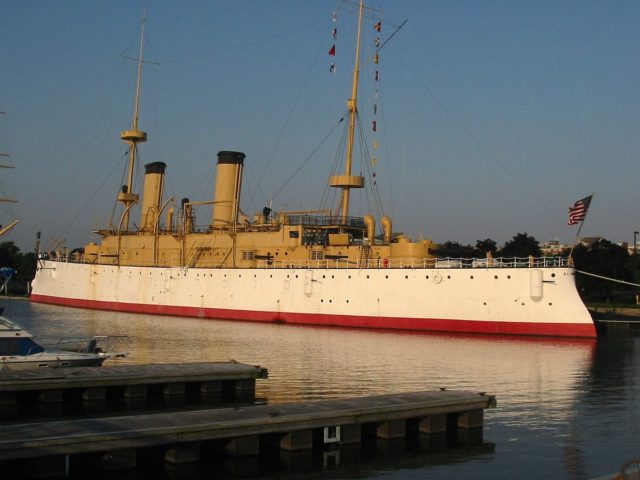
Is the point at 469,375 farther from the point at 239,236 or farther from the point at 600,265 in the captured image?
the point at 600,265

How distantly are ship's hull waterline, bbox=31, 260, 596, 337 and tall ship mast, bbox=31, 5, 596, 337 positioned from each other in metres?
0.06

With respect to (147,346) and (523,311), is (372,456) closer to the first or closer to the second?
(147,346)

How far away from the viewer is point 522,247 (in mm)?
88562

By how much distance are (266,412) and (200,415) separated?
127cm

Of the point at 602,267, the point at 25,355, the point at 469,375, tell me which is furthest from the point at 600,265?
the point at 25,355

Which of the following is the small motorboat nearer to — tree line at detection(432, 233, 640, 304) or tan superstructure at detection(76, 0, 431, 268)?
tan superstructure at detection(76, 0, 431, 268)

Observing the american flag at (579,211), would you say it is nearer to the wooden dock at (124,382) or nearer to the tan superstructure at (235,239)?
the tan superstructure at (235,239)

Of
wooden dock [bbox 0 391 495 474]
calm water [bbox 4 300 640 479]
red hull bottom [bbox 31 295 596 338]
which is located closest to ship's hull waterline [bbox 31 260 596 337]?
red hull bottom [bbox 31 295 596 338]

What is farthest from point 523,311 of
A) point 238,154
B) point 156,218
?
point 156,218

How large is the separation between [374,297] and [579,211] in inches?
445

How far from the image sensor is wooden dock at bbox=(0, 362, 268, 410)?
17688mm

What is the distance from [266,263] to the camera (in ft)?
152

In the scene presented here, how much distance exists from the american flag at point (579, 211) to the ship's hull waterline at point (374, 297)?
2344 mm

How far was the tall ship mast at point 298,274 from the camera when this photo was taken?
118ft
